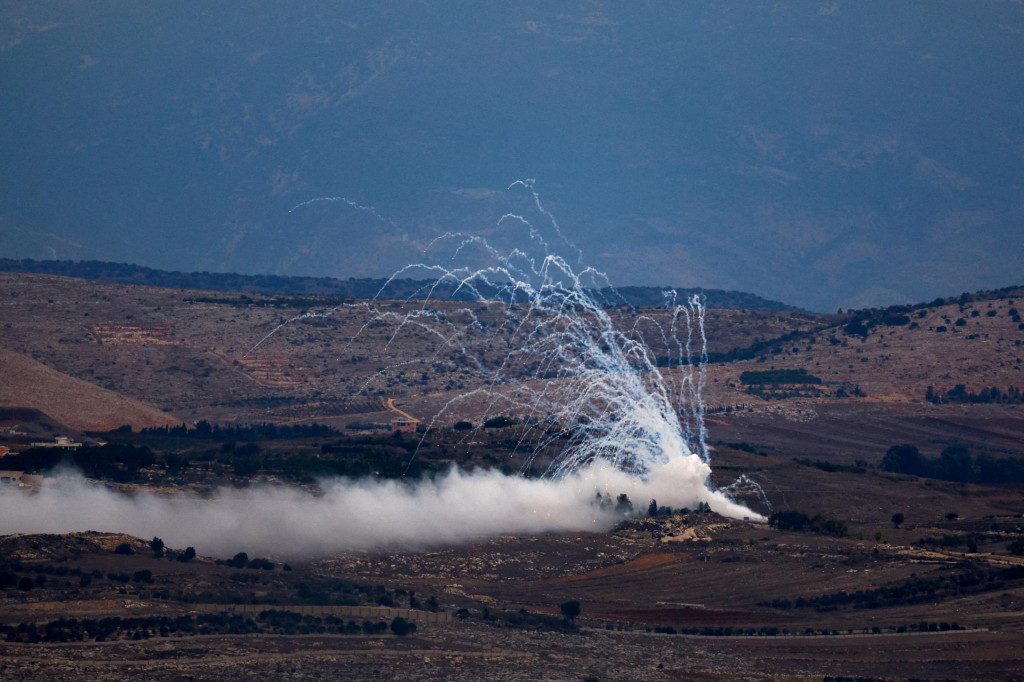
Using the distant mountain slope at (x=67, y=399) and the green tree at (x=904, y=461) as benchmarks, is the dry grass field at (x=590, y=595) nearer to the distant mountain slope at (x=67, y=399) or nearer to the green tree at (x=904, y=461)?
the green tree at (x=904, y=461)

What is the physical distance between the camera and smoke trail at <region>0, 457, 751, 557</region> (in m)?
96.2

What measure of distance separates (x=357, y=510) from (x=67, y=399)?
6744 centimetres

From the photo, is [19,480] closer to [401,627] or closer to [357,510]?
[357,510]

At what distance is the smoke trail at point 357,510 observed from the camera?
316 ft

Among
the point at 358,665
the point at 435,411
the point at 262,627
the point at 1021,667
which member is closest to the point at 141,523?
the point at 262,627

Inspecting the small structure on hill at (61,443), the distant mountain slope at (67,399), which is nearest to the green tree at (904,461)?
the small structure on hill at (61,443)

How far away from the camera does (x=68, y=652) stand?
67.9 m

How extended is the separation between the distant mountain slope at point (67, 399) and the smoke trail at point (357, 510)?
175 feet

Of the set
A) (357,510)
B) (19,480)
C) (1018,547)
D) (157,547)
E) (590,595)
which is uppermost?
(19,480)

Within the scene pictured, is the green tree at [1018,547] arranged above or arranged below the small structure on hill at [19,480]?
below

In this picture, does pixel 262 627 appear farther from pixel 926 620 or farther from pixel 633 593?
pixel 926 620

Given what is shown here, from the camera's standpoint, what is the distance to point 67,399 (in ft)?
537

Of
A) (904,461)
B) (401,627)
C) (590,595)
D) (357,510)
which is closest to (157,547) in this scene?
(401,627)

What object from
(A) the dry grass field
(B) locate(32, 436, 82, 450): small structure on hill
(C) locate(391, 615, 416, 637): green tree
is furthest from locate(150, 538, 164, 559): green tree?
(B) locate(32, 436, 82, 450): small structure on hill
